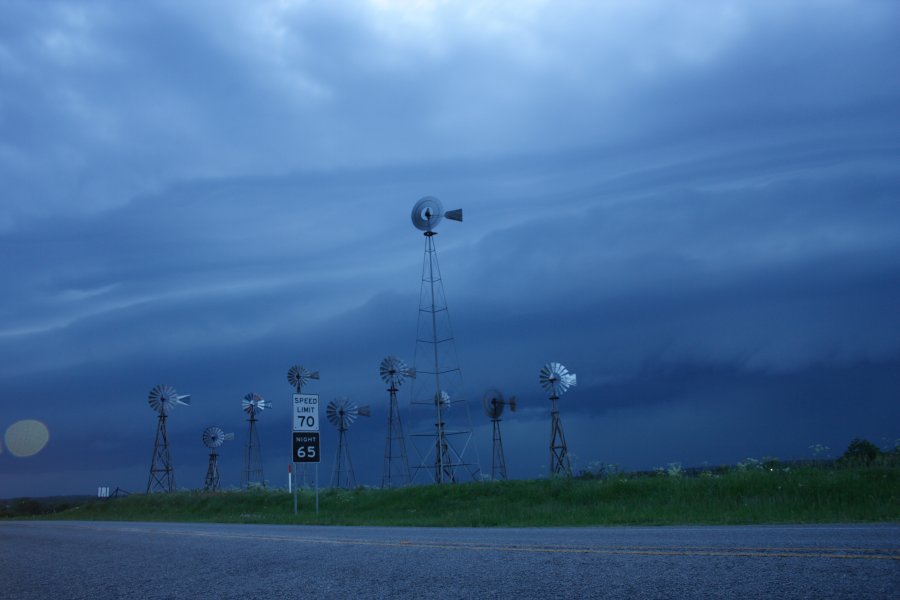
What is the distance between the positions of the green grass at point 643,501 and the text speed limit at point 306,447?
2.13m

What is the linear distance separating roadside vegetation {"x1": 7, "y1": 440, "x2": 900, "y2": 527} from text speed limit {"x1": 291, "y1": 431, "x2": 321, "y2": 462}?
213 centimetres

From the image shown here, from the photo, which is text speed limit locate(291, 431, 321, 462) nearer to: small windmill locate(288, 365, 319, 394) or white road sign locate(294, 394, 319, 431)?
white road sign locate(294, 394, 319, 431)

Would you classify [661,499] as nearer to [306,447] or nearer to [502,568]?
[306,447]

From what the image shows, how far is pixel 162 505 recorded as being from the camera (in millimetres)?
50281

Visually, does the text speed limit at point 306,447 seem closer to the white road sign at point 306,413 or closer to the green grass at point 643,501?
the white road sign at point 306,413

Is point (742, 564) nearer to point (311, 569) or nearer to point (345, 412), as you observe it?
point (311, 569)

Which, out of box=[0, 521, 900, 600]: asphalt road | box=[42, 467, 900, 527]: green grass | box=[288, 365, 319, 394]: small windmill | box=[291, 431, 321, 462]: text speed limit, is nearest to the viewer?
box=[0, 521, 900, 600]: asphalt road

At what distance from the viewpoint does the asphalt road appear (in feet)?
22.9

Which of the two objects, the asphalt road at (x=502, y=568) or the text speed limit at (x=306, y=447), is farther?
the text speed limit at (x=306, y=447)

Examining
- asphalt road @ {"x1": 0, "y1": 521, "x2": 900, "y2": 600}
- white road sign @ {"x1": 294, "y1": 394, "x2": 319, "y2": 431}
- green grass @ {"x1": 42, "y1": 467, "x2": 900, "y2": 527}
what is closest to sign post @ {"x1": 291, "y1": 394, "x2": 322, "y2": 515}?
white road sign @ {"x1": 294, "y1": 394, "x2": 319, "y2": 431}

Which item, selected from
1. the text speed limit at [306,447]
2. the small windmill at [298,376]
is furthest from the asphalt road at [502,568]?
the small windmill at [298,376]

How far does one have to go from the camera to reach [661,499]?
25.8 meters

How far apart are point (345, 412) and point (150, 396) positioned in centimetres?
1848

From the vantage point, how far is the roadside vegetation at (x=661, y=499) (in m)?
19.8
